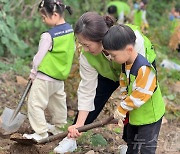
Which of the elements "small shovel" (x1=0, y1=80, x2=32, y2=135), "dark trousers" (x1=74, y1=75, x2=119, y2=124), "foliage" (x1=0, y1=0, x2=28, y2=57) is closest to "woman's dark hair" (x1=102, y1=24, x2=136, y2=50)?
"dark trousers" (x1=74, y1=75, x2=119, y2=124)

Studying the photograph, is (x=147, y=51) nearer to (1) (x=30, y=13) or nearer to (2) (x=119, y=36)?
(2) (x=119, y=36)

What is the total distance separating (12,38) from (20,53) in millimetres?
430

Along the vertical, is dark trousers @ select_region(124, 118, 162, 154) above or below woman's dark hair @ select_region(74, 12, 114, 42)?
below

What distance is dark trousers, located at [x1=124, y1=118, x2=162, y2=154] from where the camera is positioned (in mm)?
2932

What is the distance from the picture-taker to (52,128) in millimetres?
4199

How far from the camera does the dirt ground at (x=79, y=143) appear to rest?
146 inches

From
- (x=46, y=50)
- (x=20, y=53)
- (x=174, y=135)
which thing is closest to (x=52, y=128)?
(x=46, y=50)

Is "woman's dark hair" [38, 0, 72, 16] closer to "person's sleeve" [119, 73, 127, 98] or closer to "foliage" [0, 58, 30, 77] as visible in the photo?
"person's sleeve" [119, 73, 127, 98]

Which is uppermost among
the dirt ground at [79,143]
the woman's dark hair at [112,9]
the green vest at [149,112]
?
the green vest at [149,112]

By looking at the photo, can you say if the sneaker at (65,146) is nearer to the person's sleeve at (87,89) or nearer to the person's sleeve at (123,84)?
the person's sleeve at (87,89)

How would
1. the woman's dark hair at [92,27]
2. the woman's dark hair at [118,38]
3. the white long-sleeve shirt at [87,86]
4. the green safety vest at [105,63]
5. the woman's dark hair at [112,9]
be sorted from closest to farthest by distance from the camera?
the woman's dark hair at [118,38]
the woman's dark hair at [92,27]
the green safety vest at [105,63]
the white long-sleeve shirt at [87,86]
the woman's dark hair at [112,9]

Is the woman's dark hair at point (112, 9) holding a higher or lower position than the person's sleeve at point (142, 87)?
lower

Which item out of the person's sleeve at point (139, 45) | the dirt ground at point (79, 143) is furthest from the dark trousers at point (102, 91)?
the person's sleeve at point (139, 45)

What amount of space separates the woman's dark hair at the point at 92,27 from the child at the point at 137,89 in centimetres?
18
